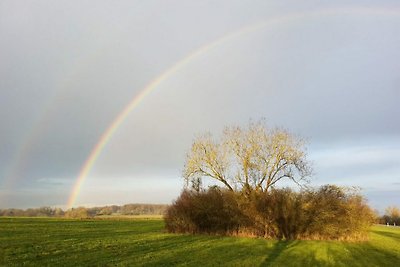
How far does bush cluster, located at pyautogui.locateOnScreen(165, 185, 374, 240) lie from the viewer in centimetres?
3666

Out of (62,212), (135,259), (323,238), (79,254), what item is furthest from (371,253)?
(62,212)

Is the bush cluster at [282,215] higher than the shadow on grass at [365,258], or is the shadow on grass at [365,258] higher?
the bush cluster at [282,215]

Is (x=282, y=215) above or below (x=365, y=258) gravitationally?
above

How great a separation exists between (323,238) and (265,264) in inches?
772

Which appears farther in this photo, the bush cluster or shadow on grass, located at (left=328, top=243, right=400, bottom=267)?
the bush cluster

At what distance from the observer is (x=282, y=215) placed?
37094 millimetres

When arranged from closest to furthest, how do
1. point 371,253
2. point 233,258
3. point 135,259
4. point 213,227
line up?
point 135,259 < point 233,258 < point 371,253 < point 213,227

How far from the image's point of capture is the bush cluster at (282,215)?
3666 centimetres

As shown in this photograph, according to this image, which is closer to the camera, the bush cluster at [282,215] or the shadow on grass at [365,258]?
the shadow on grass at [365,258]

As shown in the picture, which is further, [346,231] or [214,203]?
[214,203]

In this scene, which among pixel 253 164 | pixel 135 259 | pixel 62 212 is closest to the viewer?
pixel 135 259

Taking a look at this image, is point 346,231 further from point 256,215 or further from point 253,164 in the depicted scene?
point 253,164

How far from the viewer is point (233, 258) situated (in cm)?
2089

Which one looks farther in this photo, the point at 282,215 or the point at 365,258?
the point at 282,215
